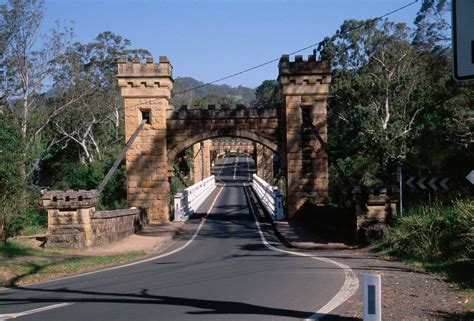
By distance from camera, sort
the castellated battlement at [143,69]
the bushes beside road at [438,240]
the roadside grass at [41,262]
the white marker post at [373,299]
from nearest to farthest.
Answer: the white marker post at [373,299]
the bushes beside road at [438,240]
the roadside grass at [41,262]
the castellated battlement at [143,69]

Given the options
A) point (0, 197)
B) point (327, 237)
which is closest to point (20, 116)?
point (0, 197)

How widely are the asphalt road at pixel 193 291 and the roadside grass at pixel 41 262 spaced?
985 millimetres

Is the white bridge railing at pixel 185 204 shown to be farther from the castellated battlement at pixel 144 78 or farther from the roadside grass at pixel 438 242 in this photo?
the roadside grass at pixel 438 242

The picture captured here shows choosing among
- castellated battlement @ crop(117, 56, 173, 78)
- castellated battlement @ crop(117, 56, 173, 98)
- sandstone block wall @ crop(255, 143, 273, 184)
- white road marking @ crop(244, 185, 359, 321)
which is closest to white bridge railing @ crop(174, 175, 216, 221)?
castellated battlement @ crop(117, 56, 173, 98)

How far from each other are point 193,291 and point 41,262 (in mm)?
5705

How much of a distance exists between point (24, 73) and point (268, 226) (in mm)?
16871

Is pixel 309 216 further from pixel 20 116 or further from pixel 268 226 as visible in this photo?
pixel 20 116

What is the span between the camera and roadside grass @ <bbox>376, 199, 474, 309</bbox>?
9672mm

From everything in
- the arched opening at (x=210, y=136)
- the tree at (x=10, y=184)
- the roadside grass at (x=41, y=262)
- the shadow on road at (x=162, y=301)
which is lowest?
the roadside grass at (x=41, y=262)

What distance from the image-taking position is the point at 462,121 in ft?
84.3

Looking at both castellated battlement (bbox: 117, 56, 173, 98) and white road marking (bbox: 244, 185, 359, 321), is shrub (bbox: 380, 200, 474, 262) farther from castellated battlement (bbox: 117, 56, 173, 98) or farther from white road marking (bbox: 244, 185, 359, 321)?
castellated battlement (bbox: 117, 56, 173, 98)

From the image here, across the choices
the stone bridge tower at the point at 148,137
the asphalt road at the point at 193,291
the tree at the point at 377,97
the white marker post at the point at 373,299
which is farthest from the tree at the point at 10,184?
the tree at the point at 377,97

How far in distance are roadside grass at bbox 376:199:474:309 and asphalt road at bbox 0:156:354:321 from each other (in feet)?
5.75

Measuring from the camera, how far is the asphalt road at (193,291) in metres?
6.91
